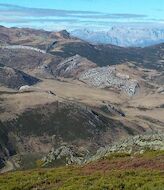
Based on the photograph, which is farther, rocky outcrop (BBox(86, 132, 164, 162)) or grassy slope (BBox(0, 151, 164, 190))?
rocky outcrop (BBox(86, 132, 164, 162))

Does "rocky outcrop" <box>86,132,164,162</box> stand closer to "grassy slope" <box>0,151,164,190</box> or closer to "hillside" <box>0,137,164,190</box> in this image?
"hillside" <box>0,137,164,190</box>

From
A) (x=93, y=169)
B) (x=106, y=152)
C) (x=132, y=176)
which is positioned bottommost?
(x=106, y=152)

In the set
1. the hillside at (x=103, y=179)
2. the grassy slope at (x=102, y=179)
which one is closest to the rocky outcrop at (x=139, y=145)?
the hillside at (x=103, y=179)

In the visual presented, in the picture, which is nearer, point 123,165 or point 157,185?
point 157,185

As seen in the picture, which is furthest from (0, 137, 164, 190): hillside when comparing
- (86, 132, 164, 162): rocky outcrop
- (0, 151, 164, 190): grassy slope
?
(86, 132, 164, 162): rocky outcrop

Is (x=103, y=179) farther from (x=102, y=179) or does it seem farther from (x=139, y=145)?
(x=139, y=145)

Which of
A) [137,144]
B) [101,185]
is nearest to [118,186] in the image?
[101,185]

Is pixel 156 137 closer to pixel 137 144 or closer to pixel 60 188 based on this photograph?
pixel 137 144

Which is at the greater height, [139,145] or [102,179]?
[102,179]

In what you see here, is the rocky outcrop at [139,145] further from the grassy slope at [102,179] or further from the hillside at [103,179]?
the grassy slope at [102,179]

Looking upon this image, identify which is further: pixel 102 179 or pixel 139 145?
pixel 139 145

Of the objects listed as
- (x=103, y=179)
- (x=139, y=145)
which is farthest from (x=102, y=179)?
(x=139, y=145)
